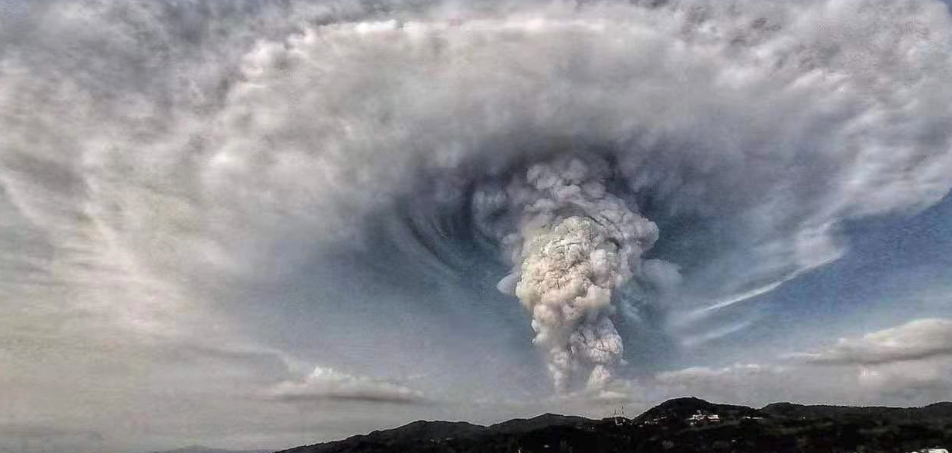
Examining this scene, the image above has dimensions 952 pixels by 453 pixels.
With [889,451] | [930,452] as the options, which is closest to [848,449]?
[889,451]

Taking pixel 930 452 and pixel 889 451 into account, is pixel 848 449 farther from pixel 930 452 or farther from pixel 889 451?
pixel 930 452

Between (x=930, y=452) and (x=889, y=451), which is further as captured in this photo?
(x=889, y=451)

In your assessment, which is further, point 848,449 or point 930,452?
point 848,449
